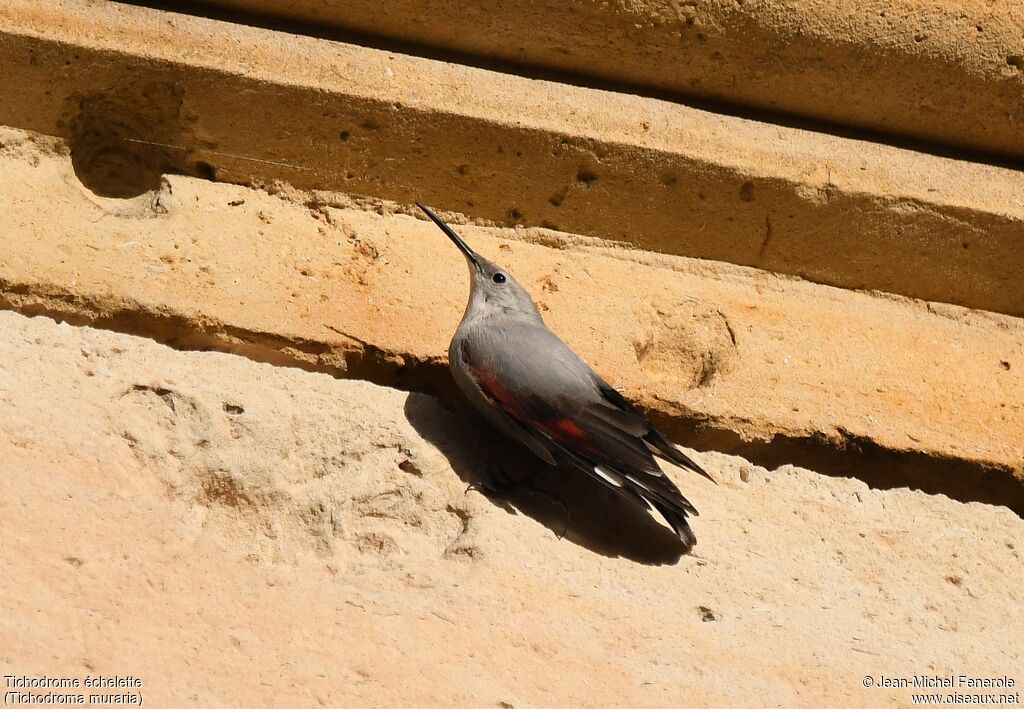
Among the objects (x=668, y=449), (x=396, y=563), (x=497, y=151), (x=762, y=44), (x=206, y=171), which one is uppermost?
(x=762, y=44)

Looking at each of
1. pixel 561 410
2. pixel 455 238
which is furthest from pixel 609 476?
pixel 455 238

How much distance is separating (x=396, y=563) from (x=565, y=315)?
1.07 meters

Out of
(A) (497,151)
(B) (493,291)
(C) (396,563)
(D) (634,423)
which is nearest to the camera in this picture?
(C) (396,563)

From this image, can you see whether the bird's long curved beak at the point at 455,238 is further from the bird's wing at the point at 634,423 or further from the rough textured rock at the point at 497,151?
the bird's wing at the point at 634,423

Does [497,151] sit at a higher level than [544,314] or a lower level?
higher

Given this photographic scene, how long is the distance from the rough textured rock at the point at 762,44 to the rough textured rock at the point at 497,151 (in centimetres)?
10

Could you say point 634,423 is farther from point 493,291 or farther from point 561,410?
point 493,291

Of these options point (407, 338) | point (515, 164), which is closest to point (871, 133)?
point (515, 164)

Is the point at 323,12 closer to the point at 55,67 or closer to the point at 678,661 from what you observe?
the point at 55,67

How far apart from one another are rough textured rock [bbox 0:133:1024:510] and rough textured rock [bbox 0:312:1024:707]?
0.31ft

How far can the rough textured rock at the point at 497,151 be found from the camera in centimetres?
344

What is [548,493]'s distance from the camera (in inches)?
121

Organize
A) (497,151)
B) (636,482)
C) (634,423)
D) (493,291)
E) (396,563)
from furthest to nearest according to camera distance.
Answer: (497,151)
(493,291)
(634,423)
(636,482)
(396,563)

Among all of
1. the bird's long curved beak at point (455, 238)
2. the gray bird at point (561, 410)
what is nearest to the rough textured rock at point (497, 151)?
the bird's long curved beak at point (455, 238)
